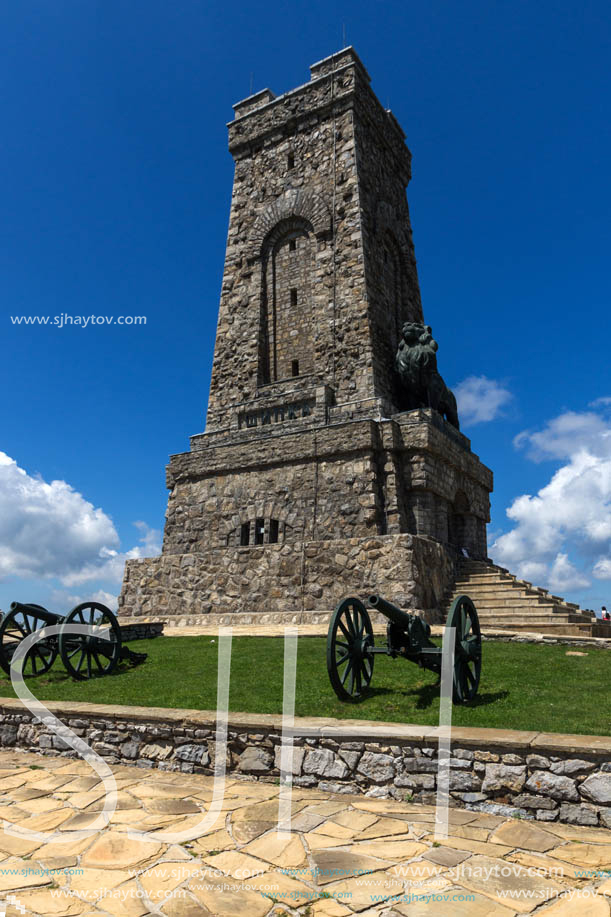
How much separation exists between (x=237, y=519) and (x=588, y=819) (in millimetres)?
12386

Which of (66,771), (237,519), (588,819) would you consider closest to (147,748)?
(66,771)

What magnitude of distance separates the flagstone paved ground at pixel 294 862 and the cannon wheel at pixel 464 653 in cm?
172

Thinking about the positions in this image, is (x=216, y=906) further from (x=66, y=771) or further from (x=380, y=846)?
(x=66, y=771)

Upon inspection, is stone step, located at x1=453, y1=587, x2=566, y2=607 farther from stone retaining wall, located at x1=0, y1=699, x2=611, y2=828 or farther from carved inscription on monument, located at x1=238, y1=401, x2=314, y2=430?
stone retaining wall, located at x1=0, y1=699, x2=611, y2=828

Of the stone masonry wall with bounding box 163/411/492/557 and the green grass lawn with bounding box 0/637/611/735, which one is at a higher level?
the stone masonry wall with bounding box 163/411/492/557

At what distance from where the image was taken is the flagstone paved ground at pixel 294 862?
3.46 meters

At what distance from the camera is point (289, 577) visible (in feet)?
46.3

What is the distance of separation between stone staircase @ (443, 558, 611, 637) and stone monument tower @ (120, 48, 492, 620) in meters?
0.69

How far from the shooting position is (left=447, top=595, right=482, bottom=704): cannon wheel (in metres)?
6.40

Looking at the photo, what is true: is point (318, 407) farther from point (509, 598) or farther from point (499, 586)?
point (509, 598)

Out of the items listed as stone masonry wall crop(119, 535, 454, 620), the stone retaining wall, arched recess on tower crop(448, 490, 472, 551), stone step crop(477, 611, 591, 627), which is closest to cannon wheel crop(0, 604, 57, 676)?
the stone retaining wall

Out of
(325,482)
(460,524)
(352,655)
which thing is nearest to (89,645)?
(352,655)

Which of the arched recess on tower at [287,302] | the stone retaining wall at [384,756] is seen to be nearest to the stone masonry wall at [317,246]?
the arched recess on tower at [287,302]

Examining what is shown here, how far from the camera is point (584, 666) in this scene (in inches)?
339
